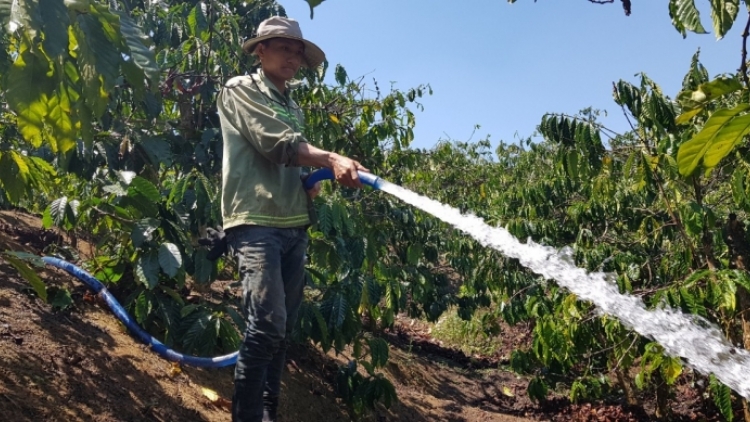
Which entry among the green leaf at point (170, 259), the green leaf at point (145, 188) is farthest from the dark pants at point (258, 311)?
the green leaf at point (145, 188)

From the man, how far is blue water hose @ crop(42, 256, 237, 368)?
0.38 m

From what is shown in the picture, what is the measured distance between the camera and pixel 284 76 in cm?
251

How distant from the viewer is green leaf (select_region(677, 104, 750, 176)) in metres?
1.24

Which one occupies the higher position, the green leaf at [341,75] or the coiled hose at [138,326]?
the green leaf at [341,75]

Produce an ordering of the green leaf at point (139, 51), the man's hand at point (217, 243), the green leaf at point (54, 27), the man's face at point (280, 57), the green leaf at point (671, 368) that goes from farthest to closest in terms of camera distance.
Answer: the green leaf at point (671, 368) < the man's hand at point (217, 243) < the man's face at point (280, 57) < the green leaf at point (139, 51) < the green leaf at point (54, 27)

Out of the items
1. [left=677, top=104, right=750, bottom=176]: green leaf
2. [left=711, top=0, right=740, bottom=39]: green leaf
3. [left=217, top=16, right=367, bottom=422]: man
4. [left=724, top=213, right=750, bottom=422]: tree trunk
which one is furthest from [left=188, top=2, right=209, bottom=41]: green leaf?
[left=724, top=213, right=750, bottom=422]: tree trunk

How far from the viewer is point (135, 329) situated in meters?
3.07

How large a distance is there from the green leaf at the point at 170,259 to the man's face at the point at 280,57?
858 millimetres

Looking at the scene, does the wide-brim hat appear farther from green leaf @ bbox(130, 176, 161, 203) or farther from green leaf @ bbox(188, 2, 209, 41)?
green leaf @ bbox(188, 2, 209, 41)

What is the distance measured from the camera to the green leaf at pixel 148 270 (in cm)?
276

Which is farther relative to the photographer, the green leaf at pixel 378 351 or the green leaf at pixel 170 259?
the green leaf at pixel 378 351

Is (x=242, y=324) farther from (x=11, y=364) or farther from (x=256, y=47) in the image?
(x=256, y=47)

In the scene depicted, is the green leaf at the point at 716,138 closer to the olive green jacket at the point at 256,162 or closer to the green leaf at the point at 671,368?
the olive green jacket at the point at 256,162

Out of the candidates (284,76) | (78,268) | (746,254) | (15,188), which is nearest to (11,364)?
(15,188)
